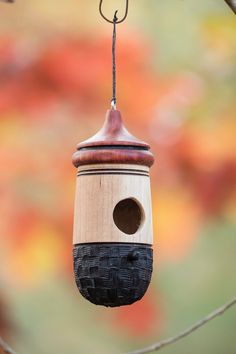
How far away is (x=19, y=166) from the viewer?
744 centimetres

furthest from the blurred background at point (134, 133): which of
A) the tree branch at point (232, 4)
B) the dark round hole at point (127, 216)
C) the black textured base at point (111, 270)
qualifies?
the tree branch at point (232, 4)

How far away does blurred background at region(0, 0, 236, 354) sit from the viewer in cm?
706

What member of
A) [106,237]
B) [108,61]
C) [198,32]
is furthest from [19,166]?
[106,237]

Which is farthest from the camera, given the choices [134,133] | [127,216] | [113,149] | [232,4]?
[134,133]

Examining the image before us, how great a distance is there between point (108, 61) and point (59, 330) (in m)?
1.48

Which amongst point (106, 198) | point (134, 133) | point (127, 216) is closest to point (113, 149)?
point (106, 198)

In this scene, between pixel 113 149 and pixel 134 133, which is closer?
pixel 113 149

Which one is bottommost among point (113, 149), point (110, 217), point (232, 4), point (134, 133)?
point (110, 217)

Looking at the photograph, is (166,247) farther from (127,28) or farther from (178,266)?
(127,28)

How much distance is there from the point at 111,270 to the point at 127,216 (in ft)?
0.85

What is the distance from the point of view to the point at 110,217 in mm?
4410

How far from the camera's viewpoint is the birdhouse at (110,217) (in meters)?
4.41

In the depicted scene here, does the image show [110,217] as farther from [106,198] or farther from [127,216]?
[127,216]

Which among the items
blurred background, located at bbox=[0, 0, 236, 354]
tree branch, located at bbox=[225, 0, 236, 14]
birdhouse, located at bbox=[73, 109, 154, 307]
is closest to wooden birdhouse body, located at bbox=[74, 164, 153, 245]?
birdhouse, located at bbox=[73, 109, 154, 307]
